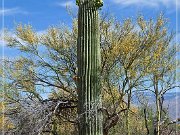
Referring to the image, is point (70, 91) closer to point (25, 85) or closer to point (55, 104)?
point (25, 85)

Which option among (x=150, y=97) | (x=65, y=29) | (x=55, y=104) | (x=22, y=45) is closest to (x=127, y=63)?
(x=150, y=97)

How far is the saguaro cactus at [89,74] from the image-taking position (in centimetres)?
963

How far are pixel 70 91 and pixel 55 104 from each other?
5.42 meters

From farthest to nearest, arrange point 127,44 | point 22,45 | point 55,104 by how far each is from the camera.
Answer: point 22,45, point 127,44, point 55,104

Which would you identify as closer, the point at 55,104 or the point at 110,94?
the point at 55,104

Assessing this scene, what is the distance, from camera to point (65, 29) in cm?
1770

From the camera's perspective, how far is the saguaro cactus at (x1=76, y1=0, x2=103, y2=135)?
963cm

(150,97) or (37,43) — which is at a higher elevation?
(37,43)

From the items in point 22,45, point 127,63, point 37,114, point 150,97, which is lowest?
point 37,114

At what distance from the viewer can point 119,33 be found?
54.0ft

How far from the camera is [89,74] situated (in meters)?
9.79

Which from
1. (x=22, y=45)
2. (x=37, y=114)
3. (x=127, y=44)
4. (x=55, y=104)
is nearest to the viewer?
(x=37, y=114)

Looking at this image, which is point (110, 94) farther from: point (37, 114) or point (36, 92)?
point (37, 114)

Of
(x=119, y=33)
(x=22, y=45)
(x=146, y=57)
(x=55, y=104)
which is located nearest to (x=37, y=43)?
(x=22, y=45)
